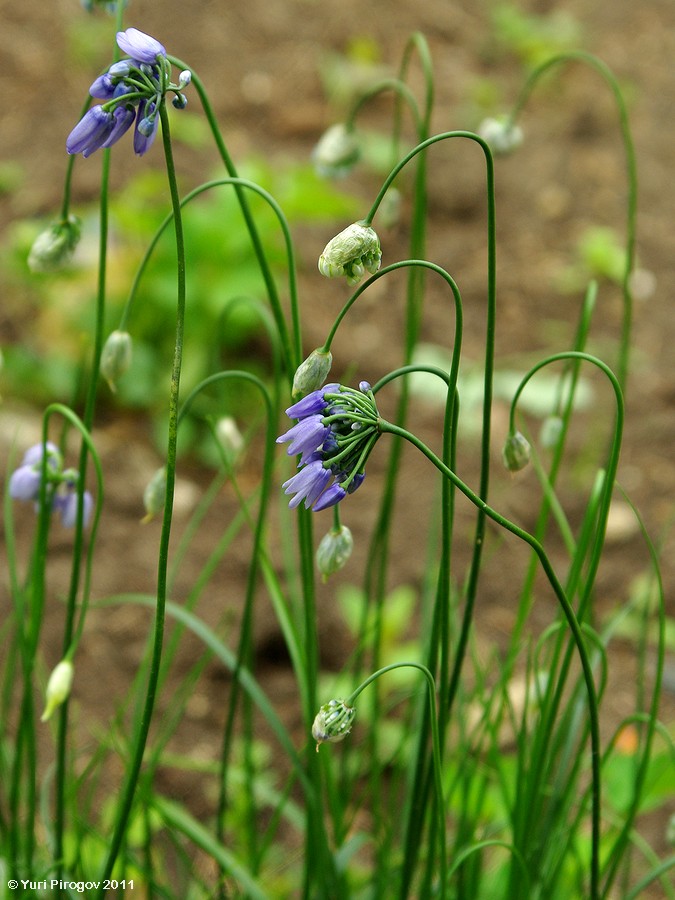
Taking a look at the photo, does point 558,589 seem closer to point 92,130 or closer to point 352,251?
point 352,251

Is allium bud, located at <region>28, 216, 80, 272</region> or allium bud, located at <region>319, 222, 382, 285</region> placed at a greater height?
allium bud, located at <region>28, 216, 80, 272</region>

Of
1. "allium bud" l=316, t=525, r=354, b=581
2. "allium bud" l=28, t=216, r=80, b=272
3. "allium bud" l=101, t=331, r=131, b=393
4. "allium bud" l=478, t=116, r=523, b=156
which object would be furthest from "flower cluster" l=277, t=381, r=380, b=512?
"allium bud" l=478, t=116, r=523, b=156

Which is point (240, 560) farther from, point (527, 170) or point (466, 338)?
point (527, 170)

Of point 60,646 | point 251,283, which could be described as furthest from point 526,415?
point 60,646

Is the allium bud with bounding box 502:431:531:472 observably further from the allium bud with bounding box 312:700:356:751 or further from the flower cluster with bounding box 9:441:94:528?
the flower cluster with bounding box 9:441:94:528

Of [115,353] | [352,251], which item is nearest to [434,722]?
[352,251]

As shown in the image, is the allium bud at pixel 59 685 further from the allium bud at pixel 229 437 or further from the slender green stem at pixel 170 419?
the allium bud at pixel 229 437

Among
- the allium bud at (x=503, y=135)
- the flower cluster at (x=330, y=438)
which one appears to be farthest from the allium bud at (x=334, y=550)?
the allium bud at (x=503, y=135)
